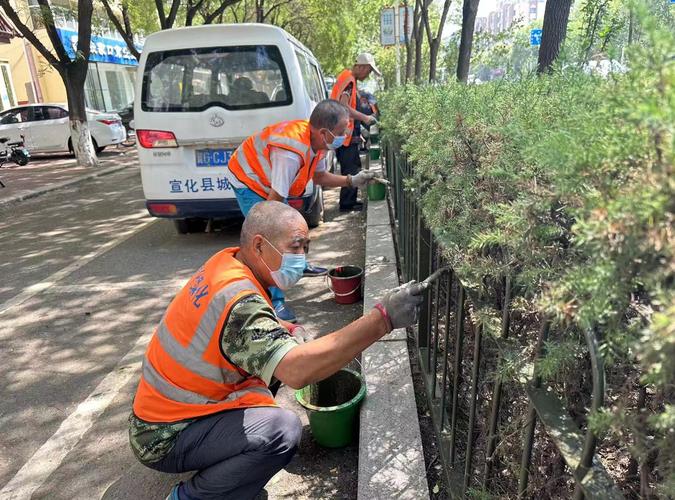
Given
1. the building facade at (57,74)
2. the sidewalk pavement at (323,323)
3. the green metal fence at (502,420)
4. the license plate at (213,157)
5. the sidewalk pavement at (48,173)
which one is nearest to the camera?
the green metal fence at (502,420)

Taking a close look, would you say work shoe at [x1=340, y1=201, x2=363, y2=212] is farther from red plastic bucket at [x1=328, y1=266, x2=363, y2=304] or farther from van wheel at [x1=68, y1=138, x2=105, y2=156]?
van wheel at [x1=68, y1=138, x2=105, y2=156]

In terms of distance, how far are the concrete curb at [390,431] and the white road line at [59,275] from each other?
10.8 feet

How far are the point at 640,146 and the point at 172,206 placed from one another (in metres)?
5.09

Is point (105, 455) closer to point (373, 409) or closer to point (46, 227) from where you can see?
point (373, 409)

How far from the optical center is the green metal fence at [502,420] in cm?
92

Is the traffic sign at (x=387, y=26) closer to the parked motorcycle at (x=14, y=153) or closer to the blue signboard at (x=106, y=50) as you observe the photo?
the parked motorcycle at (x=14, y=153)

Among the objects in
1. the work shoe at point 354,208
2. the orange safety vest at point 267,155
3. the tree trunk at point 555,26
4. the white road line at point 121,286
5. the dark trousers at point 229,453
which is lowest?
the work shoe at point 354,208

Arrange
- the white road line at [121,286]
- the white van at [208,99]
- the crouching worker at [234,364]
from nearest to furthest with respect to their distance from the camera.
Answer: the crouching worker at [234,364] → the white road line at [121,286] → the white van at [208,99]

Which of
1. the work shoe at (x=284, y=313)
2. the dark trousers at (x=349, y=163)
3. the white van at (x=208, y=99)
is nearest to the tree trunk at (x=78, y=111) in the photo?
the dark trousers at (x=349, y=163)

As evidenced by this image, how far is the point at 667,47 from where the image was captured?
2.12 feet

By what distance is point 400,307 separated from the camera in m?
1.75

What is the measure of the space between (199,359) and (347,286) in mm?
2204

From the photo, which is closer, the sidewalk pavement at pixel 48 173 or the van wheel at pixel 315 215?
the van wheel at pixel 315 215

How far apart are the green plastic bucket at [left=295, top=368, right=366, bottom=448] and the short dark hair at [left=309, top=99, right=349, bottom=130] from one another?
1.73 metres
